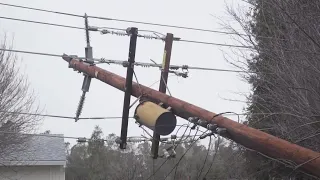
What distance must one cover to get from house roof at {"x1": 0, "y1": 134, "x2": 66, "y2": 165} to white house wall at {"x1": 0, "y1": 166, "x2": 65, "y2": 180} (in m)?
0.56

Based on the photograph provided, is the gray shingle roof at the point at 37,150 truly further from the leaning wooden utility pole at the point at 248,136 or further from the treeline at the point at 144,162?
the leaning wooden utility pole at the point at 248,136

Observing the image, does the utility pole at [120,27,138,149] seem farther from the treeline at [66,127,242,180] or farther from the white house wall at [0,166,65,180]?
the white house wall at [0,166,65,180]

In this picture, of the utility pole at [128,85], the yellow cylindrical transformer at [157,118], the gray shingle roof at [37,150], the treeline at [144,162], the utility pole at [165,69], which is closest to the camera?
the yellow cylindrical transformer at [157,118]

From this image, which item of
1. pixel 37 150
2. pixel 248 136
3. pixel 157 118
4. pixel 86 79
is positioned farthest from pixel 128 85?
pixel 37 150

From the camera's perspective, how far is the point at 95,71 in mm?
8008

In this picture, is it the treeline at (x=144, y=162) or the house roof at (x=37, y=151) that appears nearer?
the treeline at (x=144, y=162)

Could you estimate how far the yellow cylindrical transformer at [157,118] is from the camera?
20.1 feet

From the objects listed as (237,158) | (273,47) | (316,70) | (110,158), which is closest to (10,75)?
(237,158)

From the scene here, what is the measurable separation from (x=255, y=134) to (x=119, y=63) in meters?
3.53

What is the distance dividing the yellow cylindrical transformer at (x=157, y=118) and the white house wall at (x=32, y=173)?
50.1 ft

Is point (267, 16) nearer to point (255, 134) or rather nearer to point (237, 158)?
point (255, 134)

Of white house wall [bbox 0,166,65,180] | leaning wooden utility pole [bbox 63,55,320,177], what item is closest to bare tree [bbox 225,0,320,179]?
leaning wooden utility pole [bbox 63,55,320,177]

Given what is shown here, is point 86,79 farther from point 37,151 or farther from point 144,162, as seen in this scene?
point 37,151

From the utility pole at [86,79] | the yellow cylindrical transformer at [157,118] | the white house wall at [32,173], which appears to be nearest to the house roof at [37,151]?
the white house wall at [32,173]
